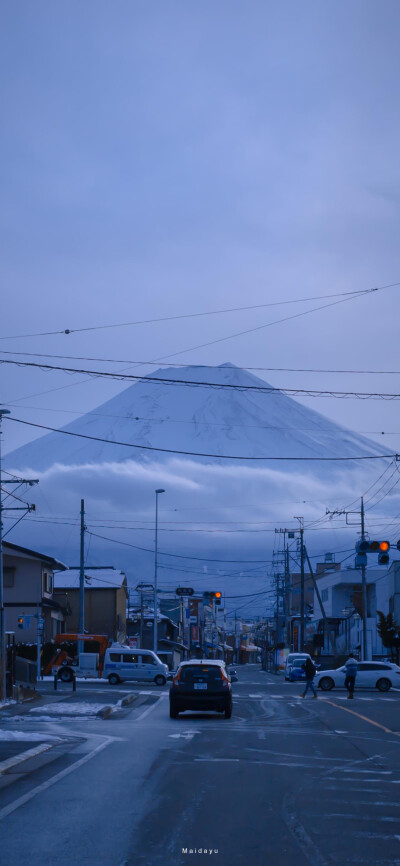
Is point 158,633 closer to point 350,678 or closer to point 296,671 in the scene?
point 296,671

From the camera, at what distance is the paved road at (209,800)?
8070mm

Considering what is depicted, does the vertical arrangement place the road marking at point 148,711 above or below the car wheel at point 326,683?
above

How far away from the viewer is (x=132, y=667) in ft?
163

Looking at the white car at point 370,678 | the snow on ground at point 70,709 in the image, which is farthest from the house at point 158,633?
the snow on ground at point 70,709

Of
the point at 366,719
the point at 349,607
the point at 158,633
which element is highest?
the point at 349,607

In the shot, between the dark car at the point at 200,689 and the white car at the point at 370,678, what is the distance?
20.3m

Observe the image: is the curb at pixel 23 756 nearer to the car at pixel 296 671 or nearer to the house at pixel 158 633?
the car at pixel 296 671

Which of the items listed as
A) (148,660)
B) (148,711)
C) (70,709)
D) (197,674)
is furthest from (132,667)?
(197,674)

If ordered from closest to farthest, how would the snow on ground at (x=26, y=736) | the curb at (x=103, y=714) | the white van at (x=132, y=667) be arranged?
the snow on ground at (x=26, y=736) < the curb at (x=103, y=714) < the white van at (x=132, y=667)

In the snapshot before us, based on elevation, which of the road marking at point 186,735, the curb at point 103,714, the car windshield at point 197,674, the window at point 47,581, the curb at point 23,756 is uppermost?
the window at point 47,581

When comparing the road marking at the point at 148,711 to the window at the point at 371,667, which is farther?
the window at the point at 371,667

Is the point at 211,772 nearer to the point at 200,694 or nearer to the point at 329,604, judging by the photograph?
the point at 200,694

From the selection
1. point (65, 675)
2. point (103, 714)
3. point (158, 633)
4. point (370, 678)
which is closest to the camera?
point (103, 714)

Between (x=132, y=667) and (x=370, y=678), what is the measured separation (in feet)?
41.0
